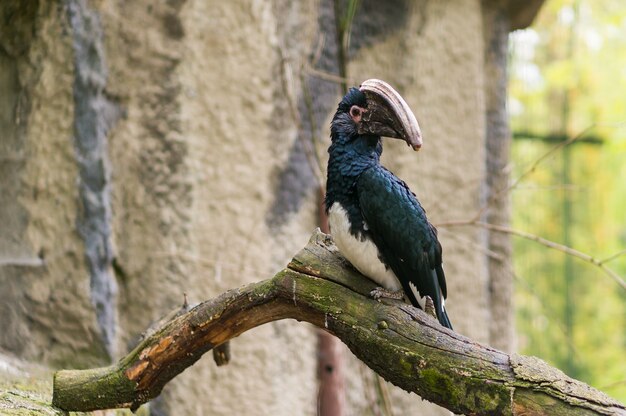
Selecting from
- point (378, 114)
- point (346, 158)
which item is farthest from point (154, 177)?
point (378, 114)

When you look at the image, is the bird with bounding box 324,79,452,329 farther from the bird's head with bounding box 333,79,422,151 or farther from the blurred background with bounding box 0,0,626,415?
the blurred background with bounding box 0,0,626,415

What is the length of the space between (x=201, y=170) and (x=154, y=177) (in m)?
0.18

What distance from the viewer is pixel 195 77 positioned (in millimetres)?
3238

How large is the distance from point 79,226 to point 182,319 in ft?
3.50

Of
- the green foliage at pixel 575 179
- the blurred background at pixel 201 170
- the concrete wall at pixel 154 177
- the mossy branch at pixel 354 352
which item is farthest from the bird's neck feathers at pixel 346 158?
the green foliage at pixel 575 179

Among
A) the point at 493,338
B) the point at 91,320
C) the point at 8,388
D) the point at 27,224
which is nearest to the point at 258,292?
the point at 8,388

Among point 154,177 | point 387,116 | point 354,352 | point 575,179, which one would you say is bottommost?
point 354,352

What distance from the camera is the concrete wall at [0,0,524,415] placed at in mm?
3143

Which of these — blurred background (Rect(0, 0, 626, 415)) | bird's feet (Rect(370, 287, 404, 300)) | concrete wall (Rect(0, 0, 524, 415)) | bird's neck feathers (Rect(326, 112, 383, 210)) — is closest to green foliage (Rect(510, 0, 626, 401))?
blurred background (Rect(0, 0, 626, 415))

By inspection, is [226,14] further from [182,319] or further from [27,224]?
[182,319]

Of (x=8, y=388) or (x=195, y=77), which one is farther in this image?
(x=195, y=77)

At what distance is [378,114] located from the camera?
2.29 m

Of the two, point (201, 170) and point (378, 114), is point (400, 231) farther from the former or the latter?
point (201, 170)

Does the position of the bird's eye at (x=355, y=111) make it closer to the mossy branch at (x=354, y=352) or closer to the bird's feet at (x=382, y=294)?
the mossy branch at (x=354, y=352)
